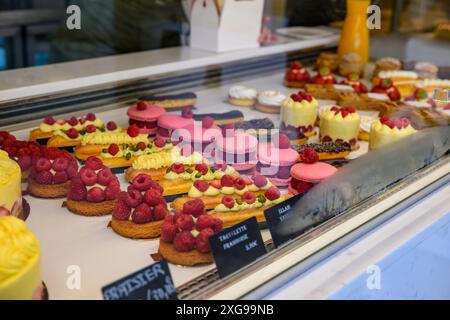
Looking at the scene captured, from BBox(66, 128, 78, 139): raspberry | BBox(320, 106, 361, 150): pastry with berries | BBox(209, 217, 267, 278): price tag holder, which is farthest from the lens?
BBox(320, 106, 361, 150): pastry with berries

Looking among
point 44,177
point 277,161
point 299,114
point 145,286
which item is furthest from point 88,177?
point 299,114

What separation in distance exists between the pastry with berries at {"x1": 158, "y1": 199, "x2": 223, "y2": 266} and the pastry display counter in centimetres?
3

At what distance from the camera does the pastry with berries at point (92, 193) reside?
77.6 inches

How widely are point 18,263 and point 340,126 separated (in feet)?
5.81

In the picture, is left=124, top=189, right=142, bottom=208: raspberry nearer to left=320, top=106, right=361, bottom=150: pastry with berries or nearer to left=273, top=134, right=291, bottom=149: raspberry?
left=273, top=134, right=291, bottom=149: raspberry

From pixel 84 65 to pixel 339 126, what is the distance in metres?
1.20

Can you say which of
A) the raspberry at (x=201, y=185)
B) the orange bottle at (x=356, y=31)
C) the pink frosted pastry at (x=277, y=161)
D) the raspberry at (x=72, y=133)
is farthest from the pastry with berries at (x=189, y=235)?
the orange bottle at (x=356, y=31)

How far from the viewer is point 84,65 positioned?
2.92 m

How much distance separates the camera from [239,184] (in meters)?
2.02

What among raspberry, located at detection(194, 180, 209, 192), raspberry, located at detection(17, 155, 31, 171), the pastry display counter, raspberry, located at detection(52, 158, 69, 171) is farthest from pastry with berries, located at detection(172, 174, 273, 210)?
raspberry, located at detection(17, 155, 31, 171)

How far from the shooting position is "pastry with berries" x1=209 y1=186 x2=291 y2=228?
5.89 ft

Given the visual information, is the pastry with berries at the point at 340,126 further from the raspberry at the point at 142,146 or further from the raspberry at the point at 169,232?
the raspberry at the point at 169,232

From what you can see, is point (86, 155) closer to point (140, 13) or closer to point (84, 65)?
point (84, 65)

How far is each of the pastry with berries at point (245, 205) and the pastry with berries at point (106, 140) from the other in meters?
0.62
